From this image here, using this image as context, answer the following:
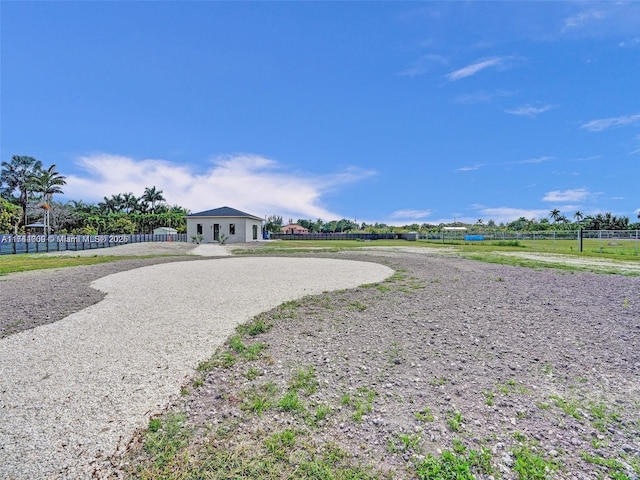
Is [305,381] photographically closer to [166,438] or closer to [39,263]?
[166,438]

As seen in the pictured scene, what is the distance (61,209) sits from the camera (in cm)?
4922

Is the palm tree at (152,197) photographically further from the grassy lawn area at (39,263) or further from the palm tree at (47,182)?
the grassy lawn area at (39,263)

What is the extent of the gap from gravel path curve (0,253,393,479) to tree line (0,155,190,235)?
4242 cm

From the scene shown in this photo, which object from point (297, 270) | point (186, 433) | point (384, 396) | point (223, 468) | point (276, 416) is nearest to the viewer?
point (223, 468)

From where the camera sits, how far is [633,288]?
7449 mm

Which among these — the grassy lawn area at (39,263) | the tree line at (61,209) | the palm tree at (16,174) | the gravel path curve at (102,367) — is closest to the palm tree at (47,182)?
the tree line at (61,209)

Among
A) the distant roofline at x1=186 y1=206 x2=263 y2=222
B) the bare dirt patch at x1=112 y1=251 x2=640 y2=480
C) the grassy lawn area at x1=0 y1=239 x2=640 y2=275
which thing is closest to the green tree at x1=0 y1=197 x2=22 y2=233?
the distant roofline at x1=186 y1=206 x2=263 y2=222

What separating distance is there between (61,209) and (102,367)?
58.3 meters

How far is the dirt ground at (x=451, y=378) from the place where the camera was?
7.81 feet

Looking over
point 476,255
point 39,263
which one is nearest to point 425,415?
point 476,255

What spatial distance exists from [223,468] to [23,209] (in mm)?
59193

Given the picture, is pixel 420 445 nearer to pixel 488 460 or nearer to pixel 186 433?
pixel 488 460

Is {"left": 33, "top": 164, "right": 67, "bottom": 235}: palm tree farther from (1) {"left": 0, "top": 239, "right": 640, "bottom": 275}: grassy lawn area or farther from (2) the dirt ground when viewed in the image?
(2) the dirt ground

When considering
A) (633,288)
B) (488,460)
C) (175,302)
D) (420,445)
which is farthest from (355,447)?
(633,288)
